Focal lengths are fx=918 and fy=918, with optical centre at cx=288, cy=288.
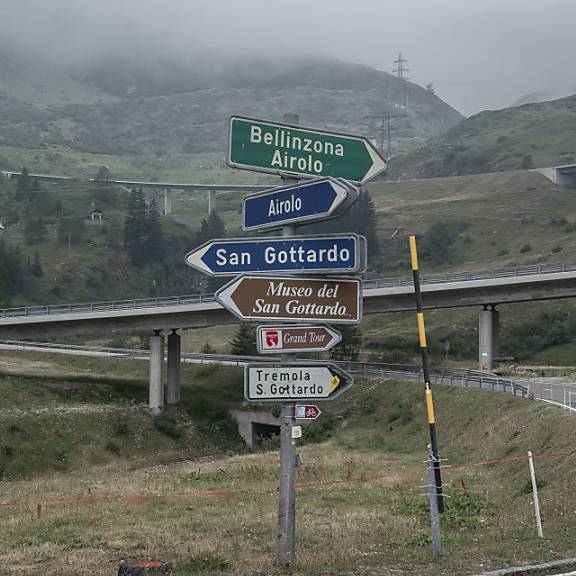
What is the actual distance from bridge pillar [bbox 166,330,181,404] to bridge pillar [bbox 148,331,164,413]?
119 cm

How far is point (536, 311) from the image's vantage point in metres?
131

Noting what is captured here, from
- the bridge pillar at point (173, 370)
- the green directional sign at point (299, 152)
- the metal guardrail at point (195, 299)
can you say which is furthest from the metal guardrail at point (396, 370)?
the green directional sign at point (299, 152)

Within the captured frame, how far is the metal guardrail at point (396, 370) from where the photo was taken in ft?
197

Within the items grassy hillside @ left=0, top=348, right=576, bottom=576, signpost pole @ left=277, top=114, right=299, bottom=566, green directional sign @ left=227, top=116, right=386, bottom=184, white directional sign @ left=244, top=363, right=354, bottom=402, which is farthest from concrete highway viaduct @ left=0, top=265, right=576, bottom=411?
white directional sign @ left=244, top=363, right=354, bottom=402

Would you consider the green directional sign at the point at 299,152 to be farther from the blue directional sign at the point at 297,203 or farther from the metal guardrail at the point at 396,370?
the metal guardrail at the point at 396,370

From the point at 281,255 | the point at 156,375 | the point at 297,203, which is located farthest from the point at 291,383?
the point at 156,375

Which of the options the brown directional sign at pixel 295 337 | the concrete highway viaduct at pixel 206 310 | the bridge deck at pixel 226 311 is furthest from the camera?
the concrete highway viaduct at pixel 206 310

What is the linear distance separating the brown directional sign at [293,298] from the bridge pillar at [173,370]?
6712cm

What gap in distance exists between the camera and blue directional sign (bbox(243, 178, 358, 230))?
15258 millimetres

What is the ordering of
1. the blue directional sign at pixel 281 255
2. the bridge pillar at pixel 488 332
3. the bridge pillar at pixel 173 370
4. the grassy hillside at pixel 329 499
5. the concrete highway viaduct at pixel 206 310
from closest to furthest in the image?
1. the blue directional sign at pixel 281 255
2. the grassy hillside at pixel 329 499
3. the concrete highway viaduct at pixel 206 310
4. the bridge pillar at pixel 488 332
5. the bridge pillar at pixel 173 370

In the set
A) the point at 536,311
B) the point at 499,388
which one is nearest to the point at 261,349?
the point at 499,388

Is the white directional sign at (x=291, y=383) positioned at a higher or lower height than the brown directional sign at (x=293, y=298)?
lower

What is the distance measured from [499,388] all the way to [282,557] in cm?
4472

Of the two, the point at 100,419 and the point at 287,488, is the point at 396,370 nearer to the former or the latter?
the point at 100,419
